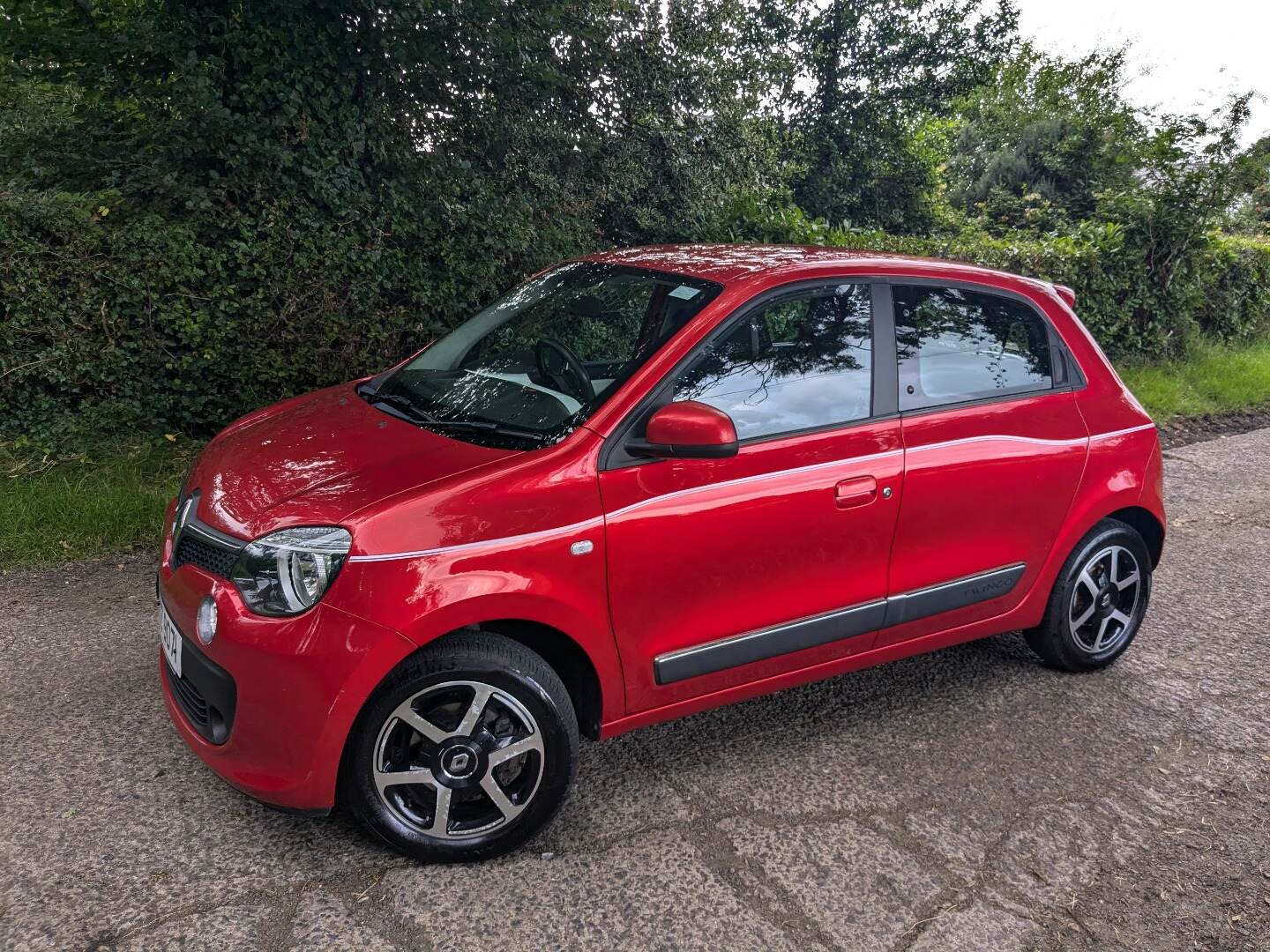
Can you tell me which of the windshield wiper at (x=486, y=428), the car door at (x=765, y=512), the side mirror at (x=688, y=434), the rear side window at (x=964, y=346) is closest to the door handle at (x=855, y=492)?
the car door at (x=765, y=512)

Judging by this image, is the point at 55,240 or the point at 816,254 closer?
the point at 816,254

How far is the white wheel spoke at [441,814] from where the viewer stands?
2.93 meters

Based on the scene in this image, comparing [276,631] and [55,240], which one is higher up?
[55,240]

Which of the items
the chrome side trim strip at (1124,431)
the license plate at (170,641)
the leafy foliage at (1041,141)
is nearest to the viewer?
the license plate at (170,641)

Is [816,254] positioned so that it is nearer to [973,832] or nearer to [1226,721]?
[973,832]

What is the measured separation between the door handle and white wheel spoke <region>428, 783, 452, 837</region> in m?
1.55

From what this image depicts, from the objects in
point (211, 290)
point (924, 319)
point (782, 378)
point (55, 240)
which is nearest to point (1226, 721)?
point (924, 319)

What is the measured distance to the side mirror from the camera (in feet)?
9.74

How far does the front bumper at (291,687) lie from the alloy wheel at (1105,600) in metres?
2.91

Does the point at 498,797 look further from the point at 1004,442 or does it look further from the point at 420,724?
the point at 1004,442

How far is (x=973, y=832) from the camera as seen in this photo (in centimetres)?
325

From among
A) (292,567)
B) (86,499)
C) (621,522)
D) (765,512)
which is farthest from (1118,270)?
(292,567)

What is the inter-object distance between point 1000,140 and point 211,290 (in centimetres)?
1578

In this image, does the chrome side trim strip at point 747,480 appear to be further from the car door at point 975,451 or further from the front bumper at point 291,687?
the front bumper at point 291,687
